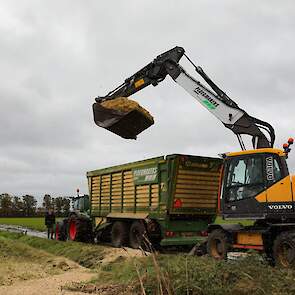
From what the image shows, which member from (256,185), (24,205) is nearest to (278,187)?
(256,185)

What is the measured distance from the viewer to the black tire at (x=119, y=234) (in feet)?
50.5

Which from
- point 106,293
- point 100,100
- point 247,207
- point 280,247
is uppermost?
point 100,100

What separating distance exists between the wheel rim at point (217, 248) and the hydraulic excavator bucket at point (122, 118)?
4840 millimetres

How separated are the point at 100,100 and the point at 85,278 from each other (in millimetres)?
7934

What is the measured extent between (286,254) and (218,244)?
209 cm

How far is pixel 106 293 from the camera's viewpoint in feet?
24.1

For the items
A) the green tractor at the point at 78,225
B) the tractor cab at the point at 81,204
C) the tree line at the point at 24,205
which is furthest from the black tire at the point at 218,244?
the tree line at the point at 24,205

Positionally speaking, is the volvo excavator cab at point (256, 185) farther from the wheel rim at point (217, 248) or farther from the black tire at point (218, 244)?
the wheel rim at point (217, 248)

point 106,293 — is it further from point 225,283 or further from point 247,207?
point 247,207

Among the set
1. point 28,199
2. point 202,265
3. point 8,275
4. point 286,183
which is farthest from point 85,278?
point 28,199

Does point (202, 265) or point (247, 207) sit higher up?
point (247, 207)

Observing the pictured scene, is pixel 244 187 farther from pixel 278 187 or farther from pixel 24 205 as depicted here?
pixel 24 205

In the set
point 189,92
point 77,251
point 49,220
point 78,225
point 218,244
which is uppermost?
point 189,92

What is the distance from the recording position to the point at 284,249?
9391 mm
